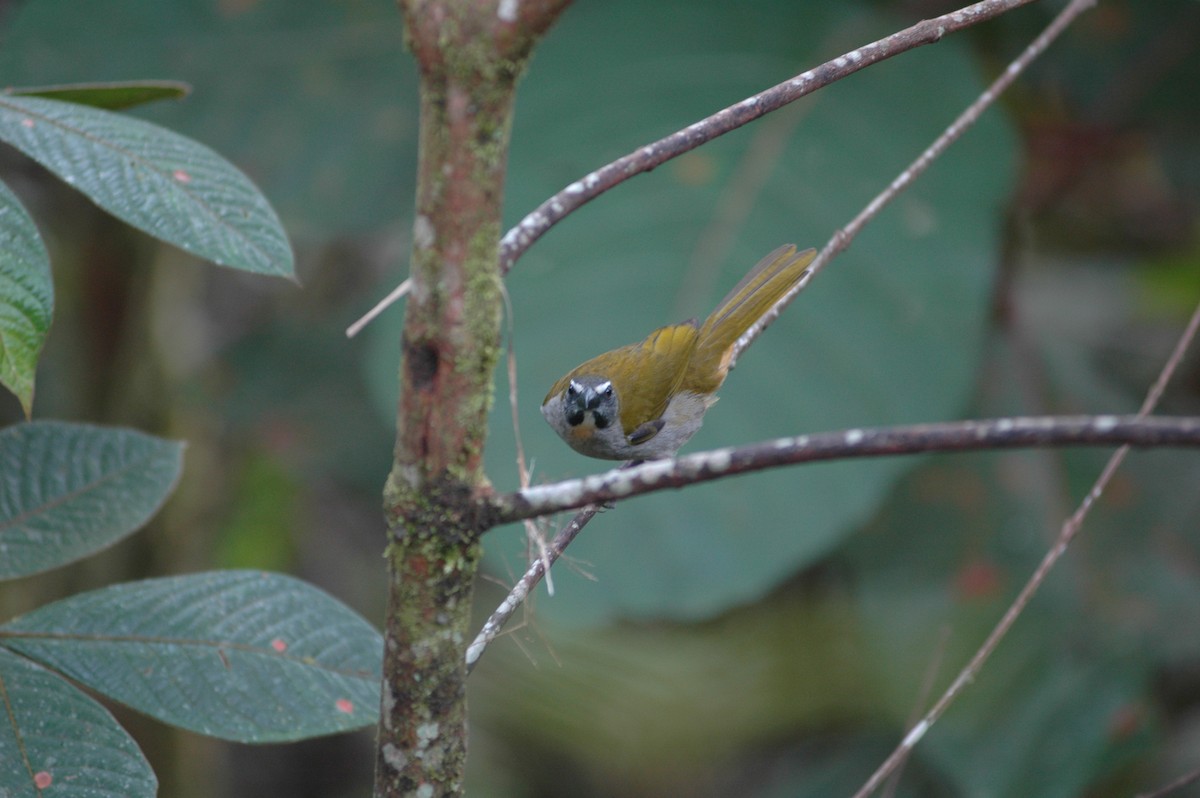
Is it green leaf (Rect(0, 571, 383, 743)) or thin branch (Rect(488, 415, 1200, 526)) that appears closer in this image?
thin branch (Rect(488, 415, 1200, 526))

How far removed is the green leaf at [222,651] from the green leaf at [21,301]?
278mm

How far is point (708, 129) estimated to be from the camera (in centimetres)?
98

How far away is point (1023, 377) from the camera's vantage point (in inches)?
110

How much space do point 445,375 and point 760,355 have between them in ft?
5.07

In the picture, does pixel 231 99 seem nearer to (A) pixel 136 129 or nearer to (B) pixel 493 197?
(A) pixel 136 129

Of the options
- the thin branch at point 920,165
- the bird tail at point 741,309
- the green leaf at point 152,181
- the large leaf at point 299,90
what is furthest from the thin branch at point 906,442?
the large leaf at point 299,90

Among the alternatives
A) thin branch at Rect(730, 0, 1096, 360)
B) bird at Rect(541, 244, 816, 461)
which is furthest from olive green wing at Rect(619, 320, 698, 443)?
thin branch at Rect(730, 0, 1096, 360)

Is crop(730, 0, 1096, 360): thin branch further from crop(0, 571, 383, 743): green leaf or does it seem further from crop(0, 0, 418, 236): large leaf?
crop(0, 0, 418, 236): large leaf

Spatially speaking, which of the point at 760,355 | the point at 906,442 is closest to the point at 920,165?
the point at 906,442

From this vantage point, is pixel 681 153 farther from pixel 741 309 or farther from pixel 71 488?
pixel 741 309

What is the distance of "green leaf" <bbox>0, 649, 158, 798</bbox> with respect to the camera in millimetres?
928

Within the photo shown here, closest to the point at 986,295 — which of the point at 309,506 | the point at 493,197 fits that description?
the point at 493,197

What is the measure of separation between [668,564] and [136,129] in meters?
1.40

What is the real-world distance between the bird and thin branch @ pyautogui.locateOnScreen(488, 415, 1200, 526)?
1.18m
